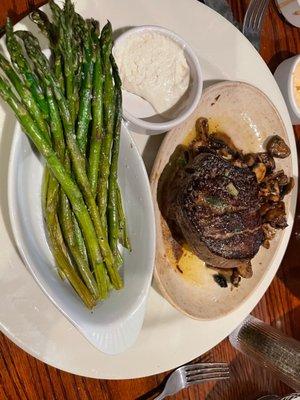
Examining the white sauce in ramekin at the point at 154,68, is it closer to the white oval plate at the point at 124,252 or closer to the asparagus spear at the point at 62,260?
the white oval plate at the point at 124,252

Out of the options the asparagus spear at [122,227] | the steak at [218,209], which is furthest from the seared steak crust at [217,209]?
the asparagus spear at [122,227]

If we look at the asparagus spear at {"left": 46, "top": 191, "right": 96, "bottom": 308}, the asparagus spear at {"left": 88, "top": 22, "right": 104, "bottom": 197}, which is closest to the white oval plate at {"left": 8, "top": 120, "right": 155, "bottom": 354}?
the asparagus spear at {"left": 46, "top": 191, "right": 96, "bottom": 308}

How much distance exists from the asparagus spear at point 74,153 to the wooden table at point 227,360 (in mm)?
528

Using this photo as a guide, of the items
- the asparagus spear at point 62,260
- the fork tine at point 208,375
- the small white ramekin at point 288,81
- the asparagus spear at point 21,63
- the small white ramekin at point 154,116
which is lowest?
the fork tine at point 208,375

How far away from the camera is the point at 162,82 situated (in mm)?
2770

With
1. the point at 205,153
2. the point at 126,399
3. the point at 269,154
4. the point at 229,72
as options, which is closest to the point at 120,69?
the point at 205,153

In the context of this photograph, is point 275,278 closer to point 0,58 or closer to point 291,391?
point 291,391

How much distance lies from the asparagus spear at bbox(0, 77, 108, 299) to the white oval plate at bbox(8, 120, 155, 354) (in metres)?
0.05

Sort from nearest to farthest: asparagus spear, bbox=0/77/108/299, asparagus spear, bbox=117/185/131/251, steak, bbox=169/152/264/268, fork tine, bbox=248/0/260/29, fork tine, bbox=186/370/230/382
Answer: asparagus spear, bbox=0/77/108/299, asparagus spear, bbox=117/185/131/251, steak, bbox=169/152/264/268, fork tine, bbox=186/370/230/382, fork tine, bbox=248/0/260/29

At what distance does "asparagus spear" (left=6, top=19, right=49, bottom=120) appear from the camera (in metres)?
2.17

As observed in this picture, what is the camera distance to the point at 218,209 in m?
2.70

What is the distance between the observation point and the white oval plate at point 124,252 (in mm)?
2217

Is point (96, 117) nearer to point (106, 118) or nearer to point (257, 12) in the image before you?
point (106, 118)

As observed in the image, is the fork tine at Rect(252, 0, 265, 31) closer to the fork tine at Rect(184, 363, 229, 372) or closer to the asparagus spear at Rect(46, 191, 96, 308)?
the asparagus spear at Rect(46, 191, 96, 308)
